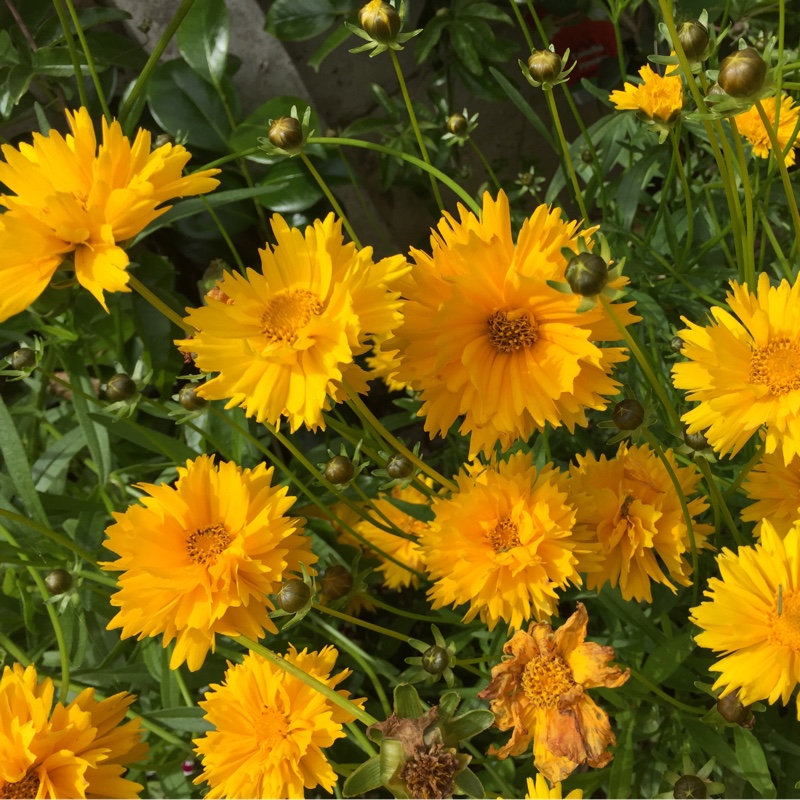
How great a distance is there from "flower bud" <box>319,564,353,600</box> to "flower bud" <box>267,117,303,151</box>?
35 centimetres

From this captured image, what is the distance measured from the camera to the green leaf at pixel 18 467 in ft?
2.35

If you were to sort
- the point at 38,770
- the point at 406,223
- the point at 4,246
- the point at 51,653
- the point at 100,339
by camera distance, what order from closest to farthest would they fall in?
the point at 4,246 → the point at 38,770 → the point at 51,653 → the point at 100,339 → the point at 406,223

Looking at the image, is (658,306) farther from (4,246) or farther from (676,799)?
(4,246)

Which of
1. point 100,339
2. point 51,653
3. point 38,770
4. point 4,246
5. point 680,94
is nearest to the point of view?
point 4,246

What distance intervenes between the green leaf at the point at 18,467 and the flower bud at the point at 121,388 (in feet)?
0.54

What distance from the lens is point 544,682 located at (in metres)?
0.51

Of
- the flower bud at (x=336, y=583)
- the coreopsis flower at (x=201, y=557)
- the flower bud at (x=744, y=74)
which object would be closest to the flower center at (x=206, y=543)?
the coreopsis flower at (x=201, y=557)

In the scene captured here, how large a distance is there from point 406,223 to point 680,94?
27.9 inches

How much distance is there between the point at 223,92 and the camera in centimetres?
101

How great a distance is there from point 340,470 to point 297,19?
0.70 metres

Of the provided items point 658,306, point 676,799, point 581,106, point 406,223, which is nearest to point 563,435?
point 658,306

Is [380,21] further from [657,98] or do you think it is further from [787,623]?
[787,623]

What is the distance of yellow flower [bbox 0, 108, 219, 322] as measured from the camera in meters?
0.44

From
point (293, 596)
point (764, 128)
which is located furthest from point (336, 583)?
point (764, 128)
